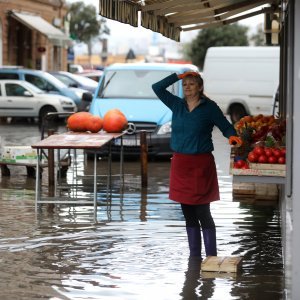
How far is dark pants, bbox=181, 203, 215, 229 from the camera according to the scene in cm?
996

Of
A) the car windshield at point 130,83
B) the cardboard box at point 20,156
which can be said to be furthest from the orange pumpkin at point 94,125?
the car windshield at point 130,83

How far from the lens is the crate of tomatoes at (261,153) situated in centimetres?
928

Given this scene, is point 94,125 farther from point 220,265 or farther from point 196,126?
point 220,265

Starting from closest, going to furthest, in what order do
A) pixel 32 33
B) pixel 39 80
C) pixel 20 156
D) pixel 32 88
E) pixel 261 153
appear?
pixel 261 153, pixel 20 156, pixel 32 88, pixel 39 80, pixel 32 33

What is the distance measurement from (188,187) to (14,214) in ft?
13.7

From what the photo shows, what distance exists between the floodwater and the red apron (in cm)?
64

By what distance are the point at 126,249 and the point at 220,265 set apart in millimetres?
1547

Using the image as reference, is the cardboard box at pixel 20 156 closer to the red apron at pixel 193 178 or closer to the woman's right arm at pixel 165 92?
the woman's right arm at pixel 165 92

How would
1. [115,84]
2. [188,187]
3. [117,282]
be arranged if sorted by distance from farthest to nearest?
[115,84]
[188,187]
[117,282]

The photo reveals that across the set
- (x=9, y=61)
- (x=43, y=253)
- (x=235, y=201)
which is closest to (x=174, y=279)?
(x=43, y=253)

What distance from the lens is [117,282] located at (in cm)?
917

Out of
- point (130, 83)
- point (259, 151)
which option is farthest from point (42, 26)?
point (259, 151)

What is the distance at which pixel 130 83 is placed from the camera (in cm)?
2222

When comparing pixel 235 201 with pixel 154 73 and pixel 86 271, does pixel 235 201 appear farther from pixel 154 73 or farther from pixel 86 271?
pixel 154 73
